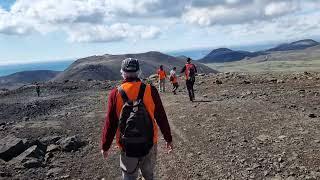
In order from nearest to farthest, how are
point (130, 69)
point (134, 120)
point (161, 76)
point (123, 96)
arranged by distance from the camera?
1. point (134, 120)
2. point (123, 96)
3. point (130, 69)
4. point (161, 76)

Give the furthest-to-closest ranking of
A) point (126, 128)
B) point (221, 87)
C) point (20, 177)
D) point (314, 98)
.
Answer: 1. point (221, 87)
2. point (314, 98)
3. point (20, 177)
4. point (126, 128)

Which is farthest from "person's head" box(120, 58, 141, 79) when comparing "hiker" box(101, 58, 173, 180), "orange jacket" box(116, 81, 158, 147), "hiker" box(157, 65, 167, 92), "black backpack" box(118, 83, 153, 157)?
"hiker" box(157, 65, 167, 92)

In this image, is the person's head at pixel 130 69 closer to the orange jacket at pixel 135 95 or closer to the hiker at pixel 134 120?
the hiker at pixel 134 120

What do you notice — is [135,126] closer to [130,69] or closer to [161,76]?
[130,69]

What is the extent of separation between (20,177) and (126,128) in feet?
24.2

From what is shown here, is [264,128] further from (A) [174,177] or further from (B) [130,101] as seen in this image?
(B) [130,101]

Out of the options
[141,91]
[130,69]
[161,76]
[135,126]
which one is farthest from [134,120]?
[161,76]

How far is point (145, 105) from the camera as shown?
8172mm

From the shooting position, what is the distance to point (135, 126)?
26.3 ft

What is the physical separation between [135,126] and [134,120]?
100mm

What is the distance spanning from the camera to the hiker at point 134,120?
8062 millimetres

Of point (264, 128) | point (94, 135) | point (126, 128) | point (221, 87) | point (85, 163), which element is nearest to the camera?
point (126, 128)

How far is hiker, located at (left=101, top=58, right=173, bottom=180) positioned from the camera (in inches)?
317

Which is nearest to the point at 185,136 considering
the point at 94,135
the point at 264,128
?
the point at 264,128
